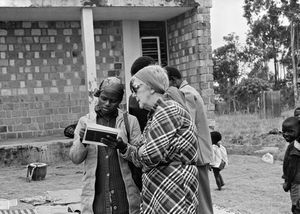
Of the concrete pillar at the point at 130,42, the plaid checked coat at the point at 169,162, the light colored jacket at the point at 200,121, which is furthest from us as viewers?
the concrete pillar at the point at 130,42

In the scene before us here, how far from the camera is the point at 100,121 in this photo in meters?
3.54

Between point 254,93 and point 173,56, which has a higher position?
point 173,56

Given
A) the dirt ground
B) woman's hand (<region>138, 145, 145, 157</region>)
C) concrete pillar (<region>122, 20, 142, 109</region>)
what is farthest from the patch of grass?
woman's hand (<region>138, 145, 145, 157</region>)

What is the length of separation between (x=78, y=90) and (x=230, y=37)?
97.7ft

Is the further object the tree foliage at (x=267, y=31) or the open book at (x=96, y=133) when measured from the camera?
the tree foliage at (x=267, y=31)

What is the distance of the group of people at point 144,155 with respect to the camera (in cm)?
289

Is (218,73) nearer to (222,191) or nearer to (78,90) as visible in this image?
(78,90)

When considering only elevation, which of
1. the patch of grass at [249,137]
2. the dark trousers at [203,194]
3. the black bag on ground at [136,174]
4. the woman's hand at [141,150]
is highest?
the woman's hand at [141,150]

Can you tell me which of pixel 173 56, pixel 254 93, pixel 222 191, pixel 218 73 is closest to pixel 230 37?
pixel 218 73

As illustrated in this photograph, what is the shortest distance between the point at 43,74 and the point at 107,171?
26.4 feet

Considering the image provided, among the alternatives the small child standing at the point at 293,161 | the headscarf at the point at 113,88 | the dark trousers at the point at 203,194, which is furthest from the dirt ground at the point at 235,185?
the headscarf at the point at 113,88

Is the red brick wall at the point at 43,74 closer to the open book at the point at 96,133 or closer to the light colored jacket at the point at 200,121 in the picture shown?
the light colored jacket at the point at 200,121

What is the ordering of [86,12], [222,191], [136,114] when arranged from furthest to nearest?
[86,12], [222,191], [136,114]

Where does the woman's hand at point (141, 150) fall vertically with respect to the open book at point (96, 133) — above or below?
below
